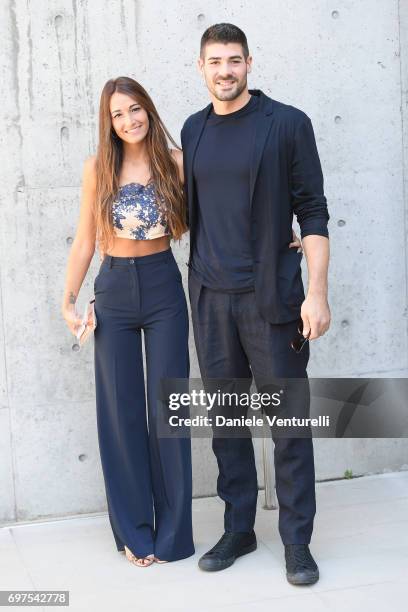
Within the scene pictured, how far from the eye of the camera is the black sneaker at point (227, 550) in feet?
9.78

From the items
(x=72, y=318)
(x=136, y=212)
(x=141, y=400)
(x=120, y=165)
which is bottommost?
(x=141, y=400)

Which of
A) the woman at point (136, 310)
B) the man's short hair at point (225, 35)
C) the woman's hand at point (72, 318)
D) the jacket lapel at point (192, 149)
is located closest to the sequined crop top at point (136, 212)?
the woman at point (136, 310)

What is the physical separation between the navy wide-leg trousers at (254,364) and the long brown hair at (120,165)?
0.24m

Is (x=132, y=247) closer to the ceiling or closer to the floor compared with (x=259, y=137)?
closer to the floor

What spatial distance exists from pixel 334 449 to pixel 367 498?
326mm

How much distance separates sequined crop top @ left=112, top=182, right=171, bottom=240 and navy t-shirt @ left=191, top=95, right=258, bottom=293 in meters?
0.17

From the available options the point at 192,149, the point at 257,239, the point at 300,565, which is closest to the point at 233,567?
the point at 300,565

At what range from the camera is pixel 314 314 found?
278cm

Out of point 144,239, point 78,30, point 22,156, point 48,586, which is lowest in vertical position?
point 48,586

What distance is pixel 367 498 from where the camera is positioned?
3.67 m

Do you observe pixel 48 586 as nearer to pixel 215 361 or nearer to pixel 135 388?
pixel 135 388

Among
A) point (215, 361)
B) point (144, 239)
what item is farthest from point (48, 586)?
point (144, 239)

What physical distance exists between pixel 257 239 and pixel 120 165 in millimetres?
563

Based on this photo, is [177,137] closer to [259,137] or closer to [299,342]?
[259,137]
